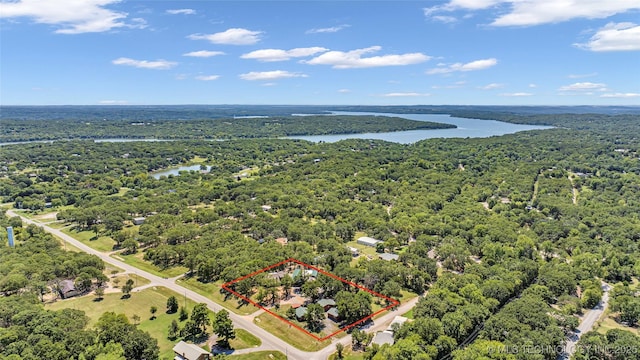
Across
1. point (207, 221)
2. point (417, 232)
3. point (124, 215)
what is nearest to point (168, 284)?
point (207, 221)

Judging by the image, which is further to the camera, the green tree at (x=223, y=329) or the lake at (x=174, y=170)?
the lake at (x=174, y=170)

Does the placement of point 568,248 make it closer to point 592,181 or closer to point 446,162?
point 592,181

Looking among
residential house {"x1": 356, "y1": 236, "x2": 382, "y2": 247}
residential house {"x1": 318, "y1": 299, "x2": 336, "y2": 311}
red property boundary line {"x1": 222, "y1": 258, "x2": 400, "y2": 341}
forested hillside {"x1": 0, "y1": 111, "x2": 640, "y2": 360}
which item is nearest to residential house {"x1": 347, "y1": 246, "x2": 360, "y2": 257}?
forested hillside {"x1": 0, "y1": 111, "x2": 640, "y2": 360}

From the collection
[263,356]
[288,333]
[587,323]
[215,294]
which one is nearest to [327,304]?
[288,333]

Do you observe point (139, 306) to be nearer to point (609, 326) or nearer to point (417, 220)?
point (417, 220)

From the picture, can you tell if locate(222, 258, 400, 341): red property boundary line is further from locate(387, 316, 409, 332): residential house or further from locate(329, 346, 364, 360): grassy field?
locate(387, 316, 409, 332): residential house

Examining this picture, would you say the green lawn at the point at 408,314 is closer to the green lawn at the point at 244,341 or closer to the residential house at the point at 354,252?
the green lawn at the point at 244,341

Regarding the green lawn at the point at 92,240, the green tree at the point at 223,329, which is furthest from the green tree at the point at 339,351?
the green lawn at the point at 92,240
